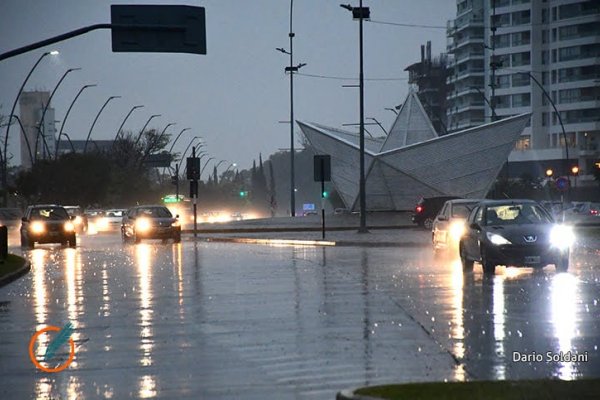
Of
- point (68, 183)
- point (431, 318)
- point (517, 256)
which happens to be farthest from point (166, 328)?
point (68, 183)

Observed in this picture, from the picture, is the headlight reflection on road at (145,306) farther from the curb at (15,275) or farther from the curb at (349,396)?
the curb at (349,396)

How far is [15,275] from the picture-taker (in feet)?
89.1

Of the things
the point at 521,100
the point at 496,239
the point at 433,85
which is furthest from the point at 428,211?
the point at 433,85

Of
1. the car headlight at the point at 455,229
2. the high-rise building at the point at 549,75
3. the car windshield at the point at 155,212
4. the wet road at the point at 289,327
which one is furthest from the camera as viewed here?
the high-rise building at the point at 549,75

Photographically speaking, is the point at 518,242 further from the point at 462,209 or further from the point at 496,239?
the point at 462,209

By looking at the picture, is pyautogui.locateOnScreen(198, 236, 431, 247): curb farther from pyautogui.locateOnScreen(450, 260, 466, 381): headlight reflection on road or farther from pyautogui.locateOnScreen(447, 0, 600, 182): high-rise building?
pyautogui.locateOnScreen(447, 0, 600, 182): high-rise building

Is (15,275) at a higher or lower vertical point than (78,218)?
lower

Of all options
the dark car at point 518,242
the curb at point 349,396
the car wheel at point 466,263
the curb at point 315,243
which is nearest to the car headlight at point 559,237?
the dark car at point 518,242

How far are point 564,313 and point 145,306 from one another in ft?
20.8

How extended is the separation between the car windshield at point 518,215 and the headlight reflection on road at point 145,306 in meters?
7.44

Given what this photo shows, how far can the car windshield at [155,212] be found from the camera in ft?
168

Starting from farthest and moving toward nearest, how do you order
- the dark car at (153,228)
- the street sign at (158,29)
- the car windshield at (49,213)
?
the dark car at (153,228)
the car windshield at (49,213)
the street sign at (158,29)

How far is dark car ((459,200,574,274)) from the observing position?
82.3 feet

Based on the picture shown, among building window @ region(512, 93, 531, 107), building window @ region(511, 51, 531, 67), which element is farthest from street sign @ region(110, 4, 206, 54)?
building window @ region(512, 93, 531, 107)
